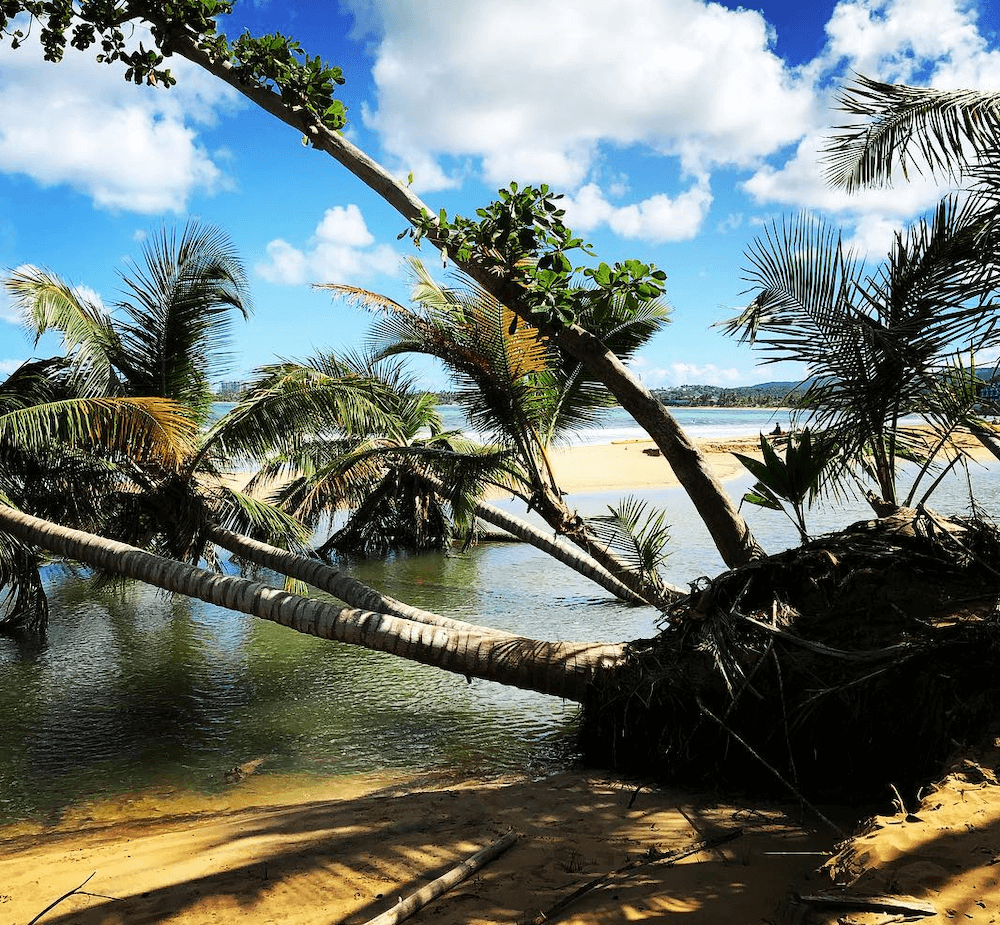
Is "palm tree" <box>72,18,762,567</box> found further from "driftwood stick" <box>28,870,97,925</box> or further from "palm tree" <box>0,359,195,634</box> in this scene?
"driftwood stick" <box>28,870,97,925</box>

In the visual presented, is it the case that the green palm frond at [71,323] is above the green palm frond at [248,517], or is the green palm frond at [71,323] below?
above

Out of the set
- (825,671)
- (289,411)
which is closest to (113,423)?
(289,411)

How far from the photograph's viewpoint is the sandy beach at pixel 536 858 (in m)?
Answer: 2.79

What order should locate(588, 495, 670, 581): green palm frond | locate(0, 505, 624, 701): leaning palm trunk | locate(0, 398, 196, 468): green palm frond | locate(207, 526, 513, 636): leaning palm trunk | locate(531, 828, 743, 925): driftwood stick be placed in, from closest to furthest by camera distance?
locate(531, 828, 743, 925): driftwood stick, locate(0, 505, 624, 701): leaning palm trunk, locate(207, 526, 513, 636): leaning palm trunk, locate(0, 398, 196, 468): green palm frond, locate(588, 495, 670, 581): green palm frond

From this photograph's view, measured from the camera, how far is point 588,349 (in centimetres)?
615

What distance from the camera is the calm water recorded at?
6.65 meters

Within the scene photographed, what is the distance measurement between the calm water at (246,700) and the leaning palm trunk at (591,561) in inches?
29.2

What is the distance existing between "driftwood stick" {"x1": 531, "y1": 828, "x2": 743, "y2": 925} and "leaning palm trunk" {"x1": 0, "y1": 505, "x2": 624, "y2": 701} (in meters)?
1.99

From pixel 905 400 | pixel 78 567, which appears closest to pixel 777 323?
pixel 905 400

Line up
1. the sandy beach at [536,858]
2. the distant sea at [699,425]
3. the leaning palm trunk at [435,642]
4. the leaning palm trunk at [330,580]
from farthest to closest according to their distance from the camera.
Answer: the distant sea at [699,425]
the leaning palm trunk at [330,580]
the leaning palm trunk at [435,642]
the sandy beach at [536,858]

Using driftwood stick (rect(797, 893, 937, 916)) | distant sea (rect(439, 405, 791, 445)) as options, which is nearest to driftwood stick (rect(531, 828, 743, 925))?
driftwood stick (rect(797, 893, 937, 916))

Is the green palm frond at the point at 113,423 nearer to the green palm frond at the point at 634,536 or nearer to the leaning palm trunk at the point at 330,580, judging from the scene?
the leaning palm trunk at the point at 330,580

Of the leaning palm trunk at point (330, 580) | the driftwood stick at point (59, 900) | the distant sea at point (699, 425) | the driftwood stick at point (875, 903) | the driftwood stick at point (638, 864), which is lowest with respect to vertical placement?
the driftwood stick at point (59, 900)

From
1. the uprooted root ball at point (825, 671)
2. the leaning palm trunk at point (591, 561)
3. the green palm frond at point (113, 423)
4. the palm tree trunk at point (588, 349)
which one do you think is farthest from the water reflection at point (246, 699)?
the green palm frond at point (113, 423)
